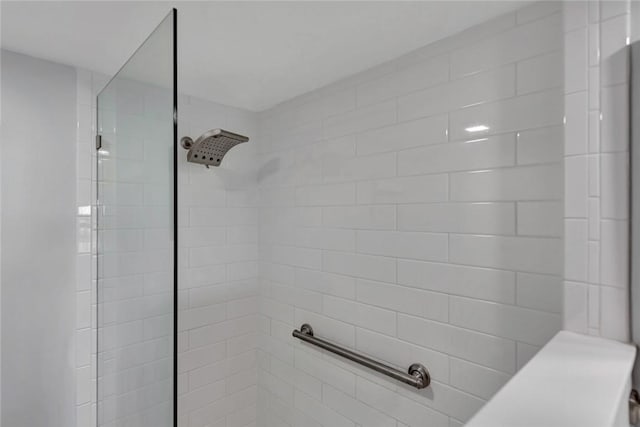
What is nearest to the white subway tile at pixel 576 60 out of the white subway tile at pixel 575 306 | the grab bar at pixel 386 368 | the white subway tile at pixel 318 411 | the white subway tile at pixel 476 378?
the white subway tile at pixel 575 306

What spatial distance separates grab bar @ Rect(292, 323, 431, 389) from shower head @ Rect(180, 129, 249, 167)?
95 cm

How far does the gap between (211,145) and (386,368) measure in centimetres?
117

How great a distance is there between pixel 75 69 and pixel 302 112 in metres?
0.94

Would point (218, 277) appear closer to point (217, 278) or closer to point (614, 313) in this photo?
point (217, 278)

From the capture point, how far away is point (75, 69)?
4.12 ft

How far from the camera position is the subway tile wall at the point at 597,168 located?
67 cm

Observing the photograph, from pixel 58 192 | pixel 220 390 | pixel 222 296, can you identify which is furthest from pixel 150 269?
pixel 220 390

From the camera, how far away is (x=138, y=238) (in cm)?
99

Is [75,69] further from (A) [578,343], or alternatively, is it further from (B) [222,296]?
(A) [578,343]

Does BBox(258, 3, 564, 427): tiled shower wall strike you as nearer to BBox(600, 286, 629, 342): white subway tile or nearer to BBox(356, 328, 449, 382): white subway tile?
BBox(356, 328, 449, 382): white subway tile

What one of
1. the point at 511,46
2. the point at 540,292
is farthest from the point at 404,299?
the point at 511,46

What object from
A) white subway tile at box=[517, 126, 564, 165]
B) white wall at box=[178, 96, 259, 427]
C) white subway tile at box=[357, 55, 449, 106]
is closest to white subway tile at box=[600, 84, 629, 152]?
white subway tile at box=[517, 126, 564, 165]

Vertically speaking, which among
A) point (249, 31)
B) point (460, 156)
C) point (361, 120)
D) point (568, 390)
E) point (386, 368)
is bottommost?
point (386, 368)

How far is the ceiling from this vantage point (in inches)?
35.7
